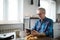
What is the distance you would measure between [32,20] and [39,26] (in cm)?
119

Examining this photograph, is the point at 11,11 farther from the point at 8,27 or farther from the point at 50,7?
the point at 50,7

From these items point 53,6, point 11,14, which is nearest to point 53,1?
point 53,6

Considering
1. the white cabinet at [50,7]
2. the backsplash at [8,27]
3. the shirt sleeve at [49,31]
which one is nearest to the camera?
the shirt sleeve at [49,31]

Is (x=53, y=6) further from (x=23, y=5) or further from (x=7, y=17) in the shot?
(x=7, y=17)

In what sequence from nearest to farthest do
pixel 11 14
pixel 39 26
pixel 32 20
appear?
1. pixel 39 26
2. pixel 32 20
3. pixel 11 14

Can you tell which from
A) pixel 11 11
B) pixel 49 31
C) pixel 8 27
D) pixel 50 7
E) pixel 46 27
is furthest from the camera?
pixel 50 7

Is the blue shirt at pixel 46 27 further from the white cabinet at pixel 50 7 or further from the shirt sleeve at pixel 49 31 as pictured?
the white cabinet at pixel 50 7

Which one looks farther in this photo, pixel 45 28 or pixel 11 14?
pixel 11 14

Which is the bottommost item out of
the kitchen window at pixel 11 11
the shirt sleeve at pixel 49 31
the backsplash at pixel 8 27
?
the backsplash at pixel 8 27

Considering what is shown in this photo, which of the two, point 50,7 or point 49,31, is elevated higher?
point 50,7

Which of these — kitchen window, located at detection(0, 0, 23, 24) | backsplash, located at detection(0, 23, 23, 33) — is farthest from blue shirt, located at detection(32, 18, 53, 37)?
kitchen window, located at detection(0, 0, 23, 24)

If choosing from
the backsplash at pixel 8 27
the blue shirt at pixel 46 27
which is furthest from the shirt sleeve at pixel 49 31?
the backsplash at pixel 8 27

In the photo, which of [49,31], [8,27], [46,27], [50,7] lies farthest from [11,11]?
[49,31]

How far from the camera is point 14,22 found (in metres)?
4.39
